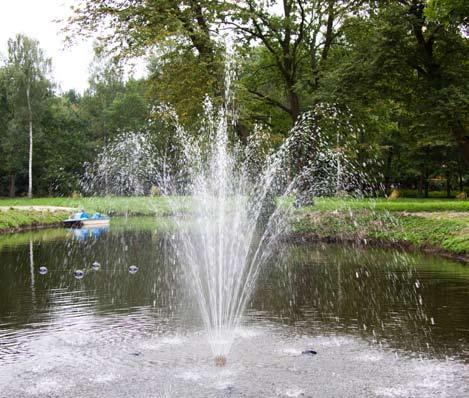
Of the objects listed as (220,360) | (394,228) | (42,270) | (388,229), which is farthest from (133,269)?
(394,228)

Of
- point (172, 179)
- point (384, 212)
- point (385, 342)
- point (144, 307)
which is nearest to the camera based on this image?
point (385, 342)

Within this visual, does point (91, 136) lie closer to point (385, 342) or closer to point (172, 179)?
point (172, 179)

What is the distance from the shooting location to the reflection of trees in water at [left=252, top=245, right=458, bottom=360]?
9.25m

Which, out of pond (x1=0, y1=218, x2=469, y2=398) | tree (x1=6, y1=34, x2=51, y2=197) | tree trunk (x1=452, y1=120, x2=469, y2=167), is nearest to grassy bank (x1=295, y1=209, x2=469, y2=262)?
pond (x1=0, y1=218, x2=469, y2=398)

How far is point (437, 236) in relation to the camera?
62.2 feet

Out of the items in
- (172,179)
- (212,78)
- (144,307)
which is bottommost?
(144,307)

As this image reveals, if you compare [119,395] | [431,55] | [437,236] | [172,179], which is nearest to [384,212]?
[437,236]

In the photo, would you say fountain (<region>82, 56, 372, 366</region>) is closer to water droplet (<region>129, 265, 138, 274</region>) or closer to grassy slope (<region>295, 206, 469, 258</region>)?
grassy slope (<region>295, 206, 469, 258</region>)

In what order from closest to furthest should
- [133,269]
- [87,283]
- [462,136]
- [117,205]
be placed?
1. [87,283]
2. [133,269]
3. [462,136]
4. [117,205]

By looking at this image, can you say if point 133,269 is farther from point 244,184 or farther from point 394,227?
point 244,184

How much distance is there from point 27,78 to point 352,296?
48180 millimetres

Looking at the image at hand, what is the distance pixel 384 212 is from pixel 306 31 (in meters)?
10.8

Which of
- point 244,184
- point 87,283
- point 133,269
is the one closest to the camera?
point 87,283

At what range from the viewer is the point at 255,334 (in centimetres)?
899
